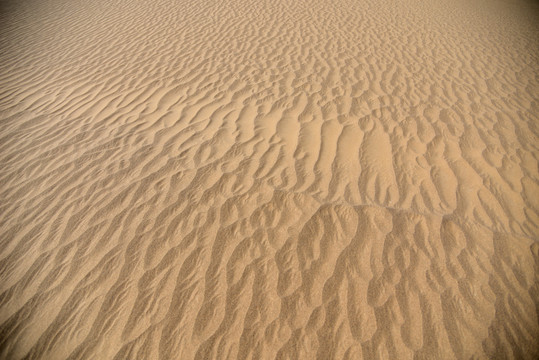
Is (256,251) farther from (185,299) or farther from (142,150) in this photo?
(142,150)

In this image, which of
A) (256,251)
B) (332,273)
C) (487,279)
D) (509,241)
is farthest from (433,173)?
(256,251)

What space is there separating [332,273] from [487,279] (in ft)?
4.23

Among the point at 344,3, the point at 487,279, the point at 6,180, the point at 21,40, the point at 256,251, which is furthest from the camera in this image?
the point at 344,3

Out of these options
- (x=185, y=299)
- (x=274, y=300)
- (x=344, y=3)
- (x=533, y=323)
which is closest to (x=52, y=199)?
(x=185, y=299)

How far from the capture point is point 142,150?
334cm

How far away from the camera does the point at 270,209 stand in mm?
2672

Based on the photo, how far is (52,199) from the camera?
2871mm

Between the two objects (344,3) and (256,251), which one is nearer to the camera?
(256,251)

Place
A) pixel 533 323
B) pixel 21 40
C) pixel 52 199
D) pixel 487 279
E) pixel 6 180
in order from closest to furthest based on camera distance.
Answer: pixel 533 323 < pixel 487 279 < pixel 52 199 < pixel 6 180 < pixel 21 40

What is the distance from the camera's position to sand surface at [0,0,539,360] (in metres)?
1.98

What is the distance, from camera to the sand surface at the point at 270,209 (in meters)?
1.98

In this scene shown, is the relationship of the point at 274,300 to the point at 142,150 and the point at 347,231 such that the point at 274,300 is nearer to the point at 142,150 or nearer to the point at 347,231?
the point at 347,231

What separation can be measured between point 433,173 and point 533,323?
5.12 feet

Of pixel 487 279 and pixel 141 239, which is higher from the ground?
pixel 141 239
